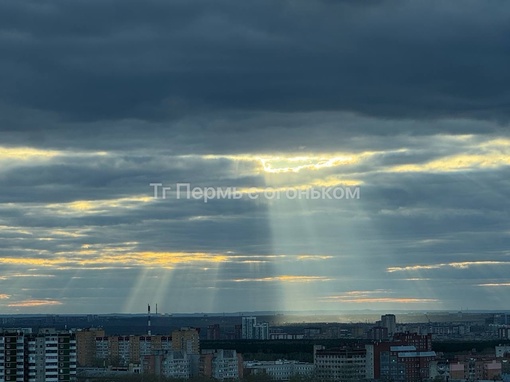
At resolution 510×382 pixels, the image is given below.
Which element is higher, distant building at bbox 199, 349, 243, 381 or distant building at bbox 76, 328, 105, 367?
distant building at bbox 76, 328, 105, 367

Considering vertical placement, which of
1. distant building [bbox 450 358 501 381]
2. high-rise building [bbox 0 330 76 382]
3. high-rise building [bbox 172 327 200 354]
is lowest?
distant building [bbox 450 358 501 381]

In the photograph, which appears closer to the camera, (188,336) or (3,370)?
(3,370)

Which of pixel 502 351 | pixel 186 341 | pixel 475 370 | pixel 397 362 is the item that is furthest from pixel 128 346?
pixel 502 351

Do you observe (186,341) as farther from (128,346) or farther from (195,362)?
(195,362)

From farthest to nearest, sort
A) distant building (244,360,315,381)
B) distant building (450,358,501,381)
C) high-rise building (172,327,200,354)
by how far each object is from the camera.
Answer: high-rise building (172,327,200,354), distant building (450,358,501,381), distant building (244,360,315,381)

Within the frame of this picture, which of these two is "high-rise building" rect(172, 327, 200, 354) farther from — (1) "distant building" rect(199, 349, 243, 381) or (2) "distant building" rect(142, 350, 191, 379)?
(1) "distant building" rect(199, 349, 243, 381)

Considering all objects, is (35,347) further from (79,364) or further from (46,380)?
(79,364)

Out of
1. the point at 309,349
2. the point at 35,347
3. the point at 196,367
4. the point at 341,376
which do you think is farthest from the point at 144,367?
the point at 309,349

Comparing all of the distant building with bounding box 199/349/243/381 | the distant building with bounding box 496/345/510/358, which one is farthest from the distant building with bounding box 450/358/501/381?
the distant building with bounding box 199/349/243/381

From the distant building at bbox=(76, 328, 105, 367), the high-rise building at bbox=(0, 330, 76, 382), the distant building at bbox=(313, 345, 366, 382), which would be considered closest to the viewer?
the high-rise building at bbox=(0, 330, 76, 382)
